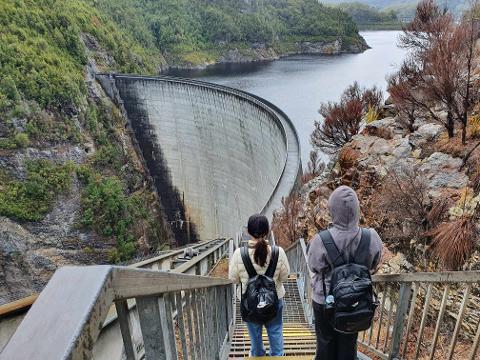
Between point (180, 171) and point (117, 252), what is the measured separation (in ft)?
22.1

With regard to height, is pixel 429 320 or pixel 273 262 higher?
pixel 273 262

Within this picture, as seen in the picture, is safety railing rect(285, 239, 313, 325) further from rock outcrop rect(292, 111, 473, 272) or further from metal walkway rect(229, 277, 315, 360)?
rock outcrop rect(292, 111, 473, 272)

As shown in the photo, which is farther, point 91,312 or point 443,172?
point 443,172

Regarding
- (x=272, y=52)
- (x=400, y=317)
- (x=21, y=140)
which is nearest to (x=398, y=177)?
(x=400, y=317)

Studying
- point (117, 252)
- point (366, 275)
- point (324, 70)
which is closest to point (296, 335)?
point (366, 275)

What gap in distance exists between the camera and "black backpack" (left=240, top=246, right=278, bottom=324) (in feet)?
9.80

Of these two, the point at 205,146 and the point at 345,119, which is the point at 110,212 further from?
the point at 345,119

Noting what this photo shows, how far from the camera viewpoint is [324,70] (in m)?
49.6

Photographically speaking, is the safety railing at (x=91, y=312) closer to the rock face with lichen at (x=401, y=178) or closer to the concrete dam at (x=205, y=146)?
the rock face with lichen at (x=401, y=178)

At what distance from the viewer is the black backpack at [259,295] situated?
299 centimetres

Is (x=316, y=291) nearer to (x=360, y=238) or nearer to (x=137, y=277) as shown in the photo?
(x=360, y=238)

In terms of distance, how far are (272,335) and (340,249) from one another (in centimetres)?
135

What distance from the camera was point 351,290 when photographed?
2229 millimetres

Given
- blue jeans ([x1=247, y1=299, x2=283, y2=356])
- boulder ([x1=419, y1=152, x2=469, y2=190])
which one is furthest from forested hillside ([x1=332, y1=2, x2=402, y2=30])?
blue jeans ([x1=247, y1=299, x2=283, y2=356])
